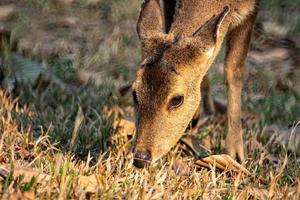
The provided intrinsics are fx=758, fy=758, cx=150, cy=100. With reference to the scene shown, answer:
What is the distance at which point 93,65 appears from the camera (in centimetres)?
918

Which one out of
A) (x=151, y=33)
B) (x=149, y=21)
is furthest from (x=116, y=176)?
(x=149, y=21)

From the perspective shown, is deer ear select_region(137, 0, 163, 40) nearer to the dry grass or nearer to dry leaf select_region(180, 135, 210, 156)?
the dry grass

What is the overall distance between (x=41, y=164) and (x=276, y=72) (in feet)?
17.5

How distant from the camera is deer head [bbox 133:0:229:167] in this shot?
559cm

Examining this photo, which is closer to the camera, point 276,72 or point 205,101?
point 205,101

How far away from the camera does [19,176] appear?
449 centimetres

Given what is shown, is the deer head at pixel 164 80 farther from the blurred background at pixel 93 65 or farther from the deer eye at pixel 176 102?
the blurred background at pixel 93 65

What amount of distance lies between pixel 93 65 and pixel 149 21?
3.03m

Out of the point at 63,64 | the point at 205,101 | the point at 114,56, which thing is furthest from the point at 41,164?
the point at 114,56

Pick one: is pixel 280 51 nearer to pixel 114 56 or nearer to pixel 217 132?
pixel 114 56

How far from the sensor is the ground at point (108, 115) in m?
4.98

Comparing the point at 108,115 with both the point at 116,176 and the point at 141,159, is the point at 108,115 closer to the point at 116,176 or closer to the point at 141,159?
the point at 141,159

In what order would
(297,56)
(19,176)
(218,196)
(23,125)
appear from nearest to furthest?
(19,176) → (218,196) → (23,125) → (297,56)

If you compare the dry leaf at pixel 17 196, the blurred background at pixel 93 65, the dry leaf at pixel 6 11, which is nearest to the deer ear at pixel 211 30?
the blurred background at pixel 93 65
